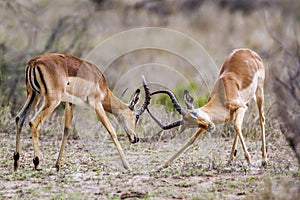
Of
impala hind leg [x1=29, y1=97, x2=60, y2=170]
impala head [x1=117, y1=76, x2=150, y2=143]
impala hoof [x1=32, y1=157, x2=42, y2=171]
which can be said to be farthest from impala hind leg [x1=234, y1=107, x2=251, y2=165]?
impala hoof [x1=32, y1=157, x2=42, y2=171]

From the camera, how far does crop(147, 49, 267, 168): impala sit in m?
8.85

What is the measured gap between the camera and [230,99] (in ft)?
30.2

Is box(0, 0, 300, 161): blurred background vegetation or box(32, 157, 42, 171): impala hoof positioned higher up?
box(0, 0, 300, 161): blurred background vegetation

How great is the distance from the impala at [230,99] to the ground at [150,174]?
45cm

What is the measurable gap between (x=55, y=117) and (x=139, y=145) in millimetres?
2423

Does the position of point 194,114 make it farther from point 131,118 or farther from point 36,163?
point 36,163

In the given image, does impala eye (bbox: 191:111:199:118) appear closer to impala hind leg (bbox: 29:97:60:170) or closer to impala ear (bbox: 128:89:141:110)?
impala ear (bbox: 128:89:141:110)

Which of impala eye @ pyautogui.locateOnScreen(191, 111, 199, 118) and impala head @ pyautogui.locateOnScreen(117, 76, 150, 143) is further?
impala head @ pyautogui.locateOnScreen(117, 76, 150, 143)

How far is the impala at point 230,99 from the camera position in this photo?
348 inches

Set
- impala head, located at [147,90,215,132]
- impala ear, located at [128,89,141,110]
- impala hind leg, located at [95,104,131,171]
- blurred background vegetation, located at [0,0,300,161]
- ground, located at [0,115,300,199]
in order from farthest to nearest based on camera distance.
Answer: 1. blurred background vegetation, located at [0,0,300,161]
2. impala ear, located at [128,89,141,110]
3. impala hind leg, located at [95,104,131,171]
4. impala head, located at [147,90,215,132]
5. ground, located at [0,115,300,199]

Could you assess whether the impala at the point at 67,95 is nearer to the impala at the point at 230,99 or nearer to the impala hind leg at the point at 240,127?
the impala at the point at 230,99

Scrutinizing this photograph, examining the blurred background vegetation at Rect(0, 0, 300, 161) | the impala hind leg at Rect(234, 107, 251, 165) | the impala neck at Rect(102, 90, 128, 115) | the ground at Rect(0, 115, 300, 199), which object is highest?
the blurred background vegetation at Rect(0, 0, 300, 161)

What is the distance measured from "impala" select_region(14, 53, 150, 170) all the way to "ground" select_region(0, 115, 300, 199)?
40 cm

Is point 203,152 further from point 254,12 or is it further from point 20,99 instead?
point 254,12
